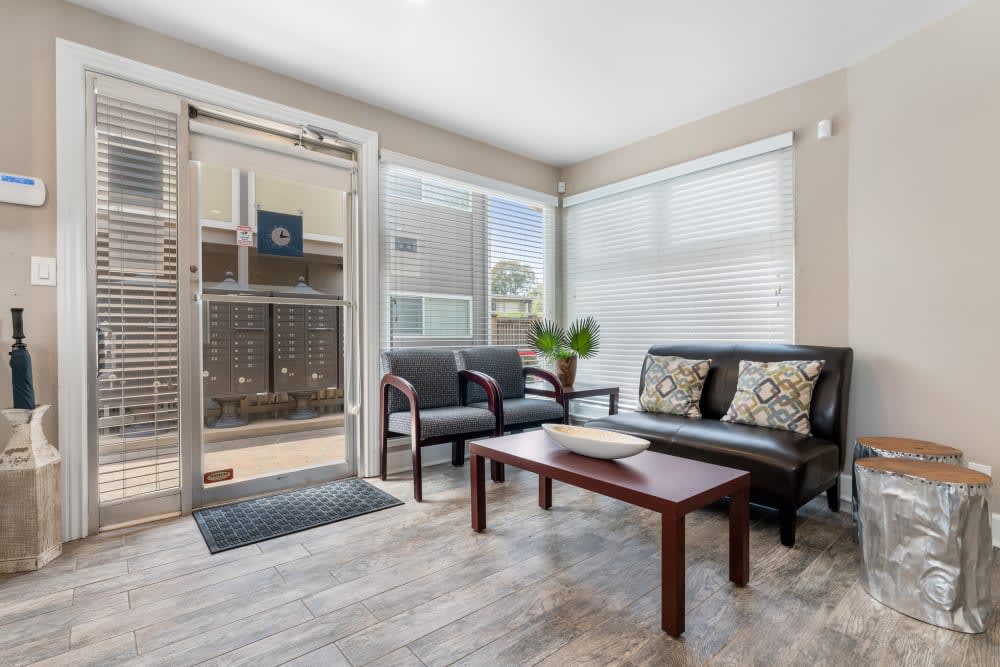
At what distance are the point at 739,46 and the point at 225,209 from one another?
3104 millimetres

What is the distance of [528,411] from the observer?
10.8 feet

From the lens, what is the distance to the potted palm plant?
3.95 metres

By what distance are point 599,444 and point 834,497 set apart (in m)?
1.63

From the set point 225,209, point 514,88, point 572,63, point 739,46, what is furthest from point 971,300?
point 225,209

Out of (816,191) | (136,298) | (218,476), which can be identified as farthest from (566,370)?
(136,298)

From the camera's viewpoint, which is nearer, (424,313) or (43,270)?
(43,270)

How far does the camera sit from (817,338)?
9.89ft

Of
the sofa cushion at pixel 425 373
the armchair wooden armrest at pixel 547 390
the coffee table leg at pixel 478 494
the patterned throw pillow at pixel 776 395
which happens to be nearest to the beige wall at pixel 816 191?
the patterned throw pillow at pixel 776 395

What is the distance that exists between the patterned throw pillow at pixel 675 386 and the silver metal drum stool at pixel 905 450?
2.96 ft

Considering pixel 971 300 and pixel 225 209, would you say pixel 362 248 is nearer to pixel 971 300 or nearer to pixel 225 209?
pixel 225 209

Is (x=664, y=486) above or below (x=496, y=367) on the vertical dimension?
below

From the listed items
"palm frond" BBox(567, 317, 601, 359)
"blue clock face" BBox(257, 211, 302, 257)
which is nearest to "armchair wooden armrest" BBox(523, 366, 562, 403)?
"palm frond" BBox(567, 317, 601, 359)

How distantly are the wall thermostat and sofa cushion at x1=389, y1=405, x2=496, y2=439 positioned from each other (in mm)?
2083

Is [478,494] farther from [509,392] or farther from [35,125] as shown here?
[35,125]
